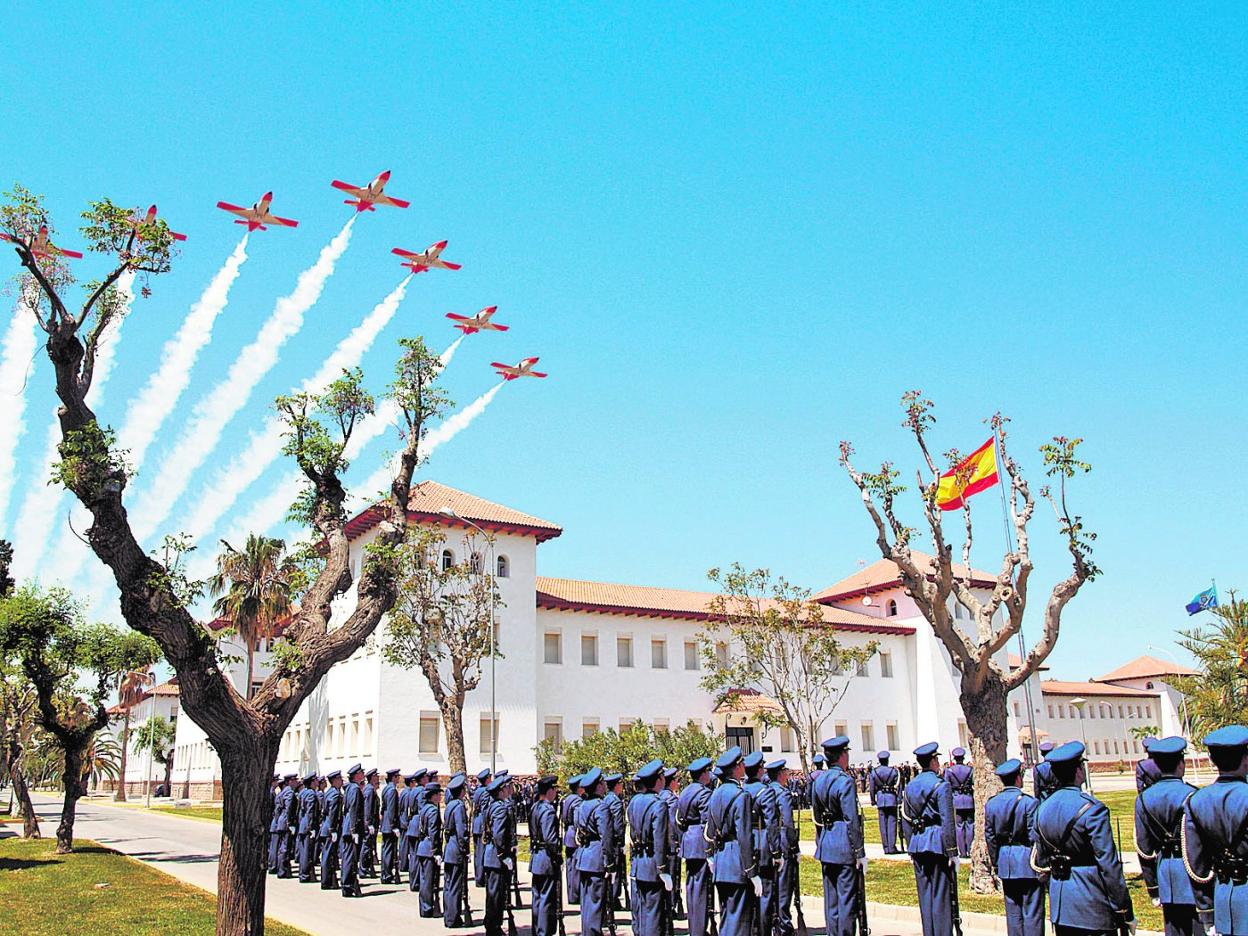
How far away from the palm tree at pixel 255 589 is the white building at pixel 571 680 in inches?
210

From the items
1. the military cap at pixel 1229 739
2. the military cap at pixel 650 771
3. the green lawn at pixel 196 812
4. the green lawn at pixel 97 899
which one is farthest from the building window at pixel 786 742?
the military cap at pixel 1229 739

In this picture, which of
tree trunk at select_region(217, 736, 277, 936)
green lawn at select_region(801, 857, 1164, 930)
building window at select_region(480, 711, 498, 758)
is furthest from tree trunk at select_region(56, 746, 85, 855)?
green lawn at select_region(801, 857, 1164, 930)

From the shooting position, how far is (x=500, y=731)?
41.3 meters

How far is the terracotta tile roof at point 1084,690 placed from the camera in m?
72.5

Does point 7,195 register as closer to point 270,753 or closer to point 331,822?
point 270,753

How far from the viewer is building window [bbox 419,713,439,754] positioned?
1580 inches

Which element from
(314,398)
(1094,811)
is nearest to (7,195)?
(314,398)

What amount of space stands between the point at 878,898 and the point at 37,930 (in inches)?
486

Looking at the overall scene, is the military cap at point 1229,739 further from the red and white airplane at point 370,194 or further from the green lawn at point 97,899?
the red and white airplane at point 370,194

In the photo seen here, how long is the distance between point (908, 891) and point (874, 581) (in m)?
43.9

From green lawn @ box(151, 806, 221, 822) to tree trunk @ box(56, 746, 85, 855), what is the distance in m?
18.8

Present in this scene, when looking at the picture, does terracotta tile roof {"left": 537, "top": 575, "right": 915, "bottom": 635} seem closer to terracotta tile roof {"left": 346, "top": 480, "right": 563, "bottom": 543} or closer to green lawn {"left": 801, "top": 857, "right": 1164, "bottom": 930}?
terracotta tile roof {"left": 346, "top": 480, "right": 563, "bottom": 543}

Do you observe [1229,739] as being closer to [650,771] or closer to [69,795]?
[650,771]

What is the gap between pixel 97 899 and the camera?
1688cm
